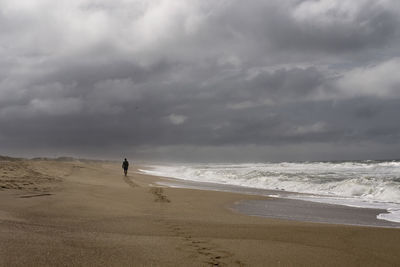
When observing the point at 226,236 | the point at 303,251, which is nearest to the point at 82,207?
the point at 226,236

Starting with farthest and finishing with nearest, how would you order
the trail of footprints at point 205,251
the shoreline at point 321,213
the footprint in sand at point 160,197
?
1. the footprint in sand at point 160,197
2. the shoreline at point 321,213
3. the trail of footprints at point 205,251

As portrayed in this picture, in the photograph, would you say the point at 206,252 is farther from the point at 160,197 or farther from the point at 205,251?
the point at 160,197

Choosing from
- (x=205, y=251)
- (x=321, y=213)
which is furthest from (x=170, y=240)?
(x=321, y=213)

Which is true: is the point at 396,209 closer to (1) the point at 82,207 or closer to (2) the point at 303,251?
(2) the point at 303,251

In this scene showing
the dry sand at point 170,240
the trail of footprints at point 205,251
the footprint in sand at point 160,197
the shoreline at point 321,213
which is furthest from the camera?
the footprint in sand at point 160,197

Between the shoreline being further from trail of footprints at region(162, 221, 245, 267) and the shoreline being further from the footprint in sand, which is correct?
trail of footprints at region(162, 221, 245, 267)

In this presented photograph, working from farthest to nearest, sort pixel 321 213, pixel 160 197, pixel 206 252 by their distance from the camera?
pixel 160 197 < pixel 321 213 < pixel 206 252

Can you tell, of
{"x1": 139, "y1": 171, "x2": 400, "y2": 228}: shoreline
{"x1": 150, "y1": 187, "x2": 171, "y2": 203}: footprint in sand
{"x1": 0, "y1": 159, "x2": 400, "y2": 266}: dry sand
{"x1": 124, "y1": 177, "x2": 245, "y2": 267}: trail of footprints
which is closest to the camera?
{"x1": 0, "y1": 159, "x2": 400, "y2": 266}: dry sand

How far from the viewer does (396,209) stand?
45.0 ft

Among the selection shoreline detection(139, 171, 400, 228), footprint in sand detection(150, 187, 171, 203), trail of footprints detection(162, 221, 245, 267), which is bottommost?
footprint in sand detection(150, 187, 171, 203)

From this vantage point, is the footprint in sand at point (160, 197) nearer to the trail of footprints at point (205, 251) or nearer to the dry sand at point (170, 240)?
the dry sand at point (170, 240)

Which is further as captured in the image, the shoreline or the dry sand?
the shoreline

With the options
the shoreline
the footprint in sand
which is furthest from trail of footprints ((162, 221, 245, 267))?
the footprint in sand

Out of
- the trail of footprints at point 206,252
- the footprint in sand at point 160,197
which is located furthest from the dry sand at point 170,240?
the footprint in sand at point 160,197
